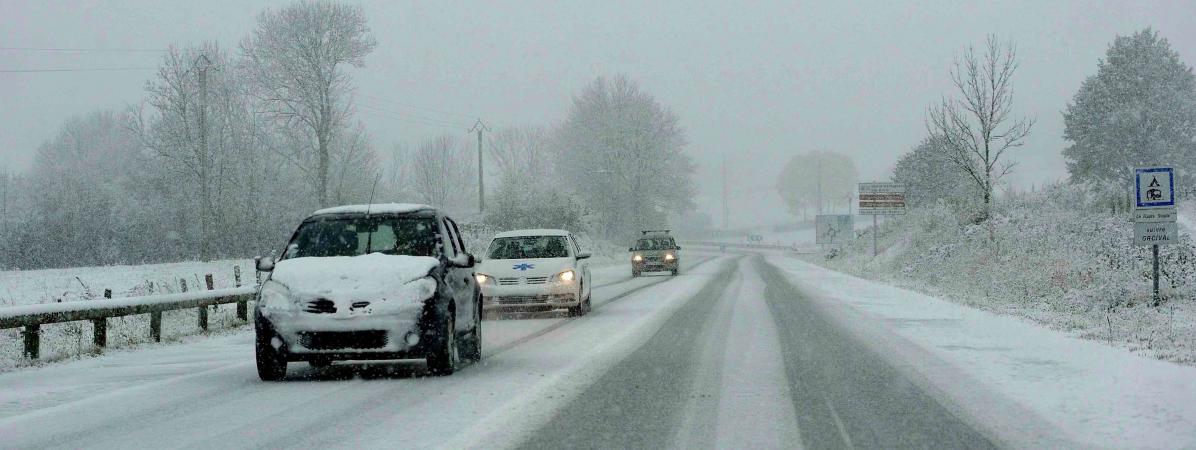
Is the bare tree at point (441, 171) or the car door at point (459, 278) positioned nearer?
the car door at point (459, 278)

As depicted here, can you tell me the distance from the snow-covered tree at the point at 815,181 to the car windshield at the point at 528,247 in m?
158

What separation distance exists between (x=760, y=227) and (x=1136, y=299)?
14799 cm

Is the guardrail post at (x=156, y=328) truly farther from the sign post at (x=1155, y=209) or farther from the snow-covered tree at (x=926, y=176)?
the snow-covered tree at (x=926, y=176)

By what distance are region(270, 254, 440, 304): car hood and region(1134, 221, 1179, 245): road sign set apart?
12789 millimetres

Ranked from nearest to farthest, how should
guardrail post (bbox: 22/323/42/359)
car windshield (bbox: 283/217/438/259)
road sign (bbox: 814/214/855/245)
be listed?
1. car windshield (bbox: 283/217/438/259)
2. guardrail post (bbox: 22/323/42/359)
3. road sign (bbox: 814/214/855/245)

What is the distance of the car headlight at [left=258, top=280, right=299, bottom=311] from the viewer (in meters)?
9.48

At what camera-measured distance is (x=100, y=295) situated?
27.7 m

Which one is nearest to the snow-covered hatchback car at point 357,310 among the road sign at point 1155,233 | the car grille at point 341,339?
the car grille at point 341,339

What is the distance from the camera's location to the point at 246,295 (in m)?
17.5

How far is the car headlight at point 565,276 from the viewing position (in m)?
18.1

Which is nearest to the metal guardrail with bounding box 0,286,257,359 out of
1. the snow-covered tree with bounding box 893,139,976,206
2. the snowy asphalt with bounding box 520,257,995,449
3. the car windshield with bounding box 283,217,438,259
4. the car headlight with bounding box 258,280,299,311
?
the car windshield with bounding box 283,217,438,259

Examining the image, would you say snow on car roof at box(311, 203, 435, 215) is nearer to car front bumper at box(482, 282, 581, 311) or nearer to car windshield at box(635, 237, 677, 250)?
car front bumper at box(482, 282, 581, 311)

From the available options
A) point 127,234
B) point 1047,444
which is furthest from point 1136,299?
point 127,234

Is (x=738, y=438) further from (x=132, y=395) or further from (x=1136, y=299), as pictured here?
(x=1136, y=299)
